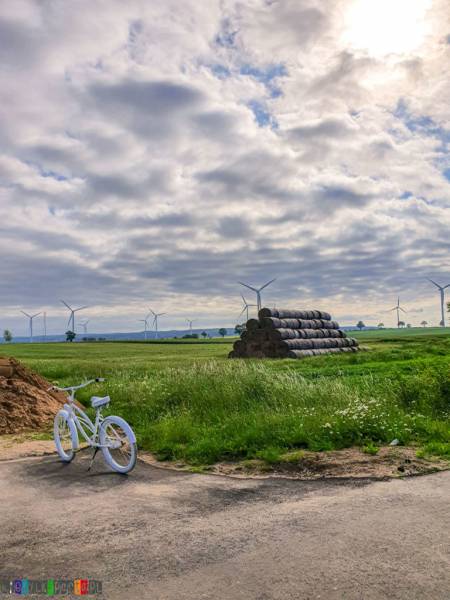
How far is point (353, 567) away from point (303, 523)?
1.28 meters

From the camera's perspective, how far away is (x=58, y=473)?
985 cm

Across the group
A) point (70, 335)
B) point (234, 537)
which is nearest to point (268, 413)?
point (234, 537)

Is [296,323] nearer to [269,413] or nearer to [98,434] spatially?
[269,413]

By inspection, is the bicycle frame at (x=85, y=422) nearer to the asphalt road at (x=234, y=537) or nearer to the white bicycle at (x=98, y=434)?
the white bicycle at (x=98, y=434)

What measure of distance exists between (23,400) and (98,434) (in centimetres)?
670

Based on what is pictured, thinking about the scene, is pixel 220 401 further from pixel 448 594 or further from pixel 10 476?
pixel 448 594

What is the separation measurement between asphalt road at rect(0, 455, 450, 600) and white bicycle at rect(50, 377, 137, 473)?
2.11 feet

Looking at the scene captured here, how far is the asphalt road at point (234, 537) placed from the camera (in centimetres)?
504

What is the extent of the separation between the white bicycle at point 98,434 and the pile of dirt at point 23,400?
3.12 metres

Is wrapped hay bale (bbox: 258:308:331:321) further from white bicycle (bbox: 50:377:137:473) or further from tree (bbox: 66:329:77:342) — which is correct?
tree (bbox: 66:329:77:342)

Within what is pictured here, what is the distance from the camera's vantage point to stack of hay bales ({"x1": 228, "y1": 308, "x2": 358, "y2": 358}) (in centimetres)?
3812

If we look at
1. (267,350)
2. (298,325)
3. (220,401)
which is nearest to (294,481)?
(220,401)

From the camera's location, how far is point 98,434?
10.1 m

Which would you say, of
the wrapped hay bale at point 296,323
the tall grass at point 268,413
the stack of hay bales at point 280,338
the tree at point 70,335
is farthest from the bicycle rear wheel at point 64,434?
the tree at point 70,335
